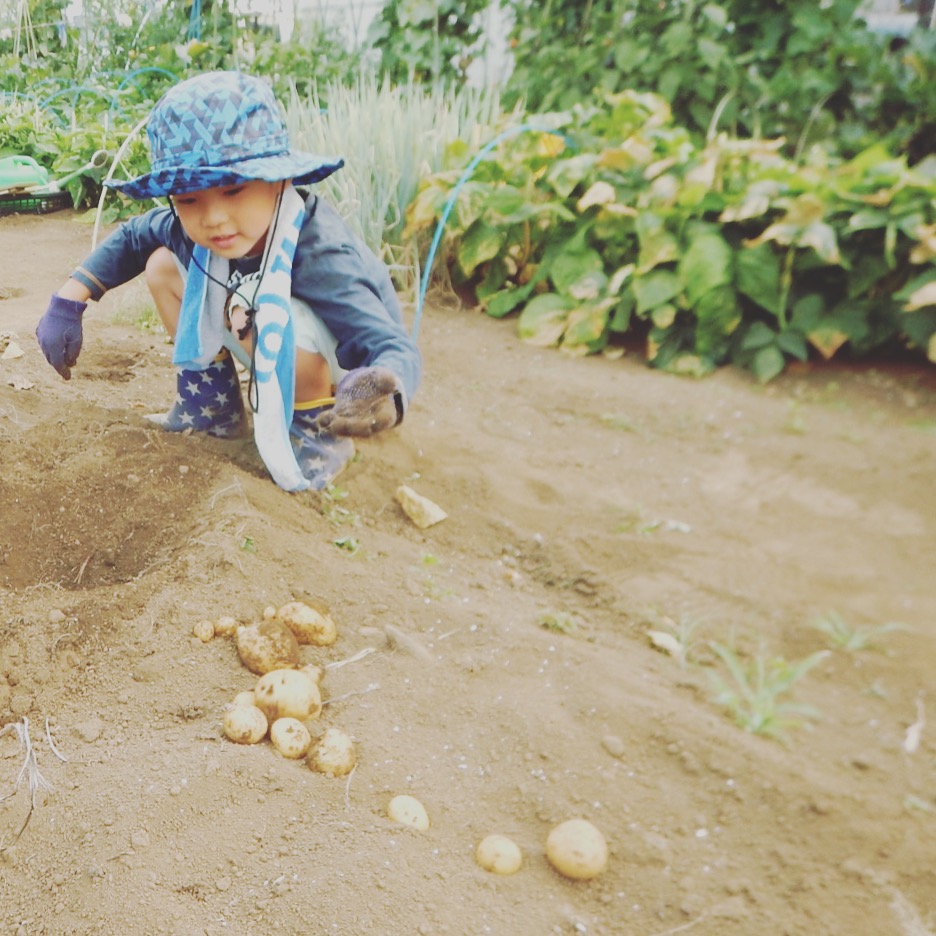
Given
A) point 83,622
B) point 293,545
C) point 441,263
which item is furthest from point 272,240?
point 441,263

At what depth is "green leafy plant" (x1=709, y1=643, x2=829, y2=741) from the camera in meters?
1.42

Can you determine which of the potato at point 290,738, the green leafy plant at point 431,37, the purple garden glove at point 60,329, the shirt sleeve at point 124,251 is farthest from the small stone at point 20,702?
the green leafy plant at point 431,37

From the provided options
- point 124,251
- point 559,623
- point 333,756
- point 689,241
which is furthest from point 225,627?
point 689,241

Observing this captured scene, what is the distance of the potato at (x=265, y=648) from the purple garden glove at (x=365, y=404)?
1.23 ft

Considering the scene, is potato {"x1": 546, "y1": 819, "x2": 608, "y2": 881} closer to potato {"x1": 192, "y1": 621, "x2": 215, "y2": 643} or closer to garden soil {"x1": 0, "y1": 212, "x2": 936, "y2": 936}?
garden soil {"x1": 0, "y1": 212, "x2": 936, "y2": 936}

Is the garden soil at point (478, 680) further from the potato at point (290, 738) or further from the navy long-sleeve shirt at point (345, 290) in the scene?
the navy long-sleeve shirt at point (345, 290)

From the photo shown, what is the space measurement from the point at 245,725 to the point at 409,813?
0.29 meters

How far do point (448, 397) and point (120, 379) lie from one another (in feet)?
3.63

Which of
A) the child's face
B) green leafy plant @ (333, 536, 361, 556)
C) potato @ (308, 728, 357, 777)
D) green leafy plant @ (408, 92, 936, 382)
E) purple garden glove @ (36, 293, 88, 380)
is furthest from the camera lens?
green leafy plant @ (408, 92, 936, 382)

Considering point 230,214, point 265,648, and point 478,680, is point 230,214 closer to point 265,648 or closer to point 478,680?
point 265,648

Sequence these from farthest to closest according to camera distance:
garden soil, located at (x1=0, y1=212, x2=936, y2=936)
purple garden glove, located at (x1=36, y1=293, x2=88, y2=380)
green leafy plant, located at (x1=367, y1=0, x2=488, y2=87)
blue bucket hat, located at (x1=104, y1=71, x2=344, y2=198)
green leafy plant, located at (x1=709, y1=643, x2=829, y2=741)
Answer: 1. green leafy plant, located at (x1=367, y1=0, x2=488, y2=87)
2. purple garden glove, located at (x1=36, y1=293, x2=88, y2=380)
3. blue bucket hat, located at (x1=104, y1=71, x2=344, y2=198)
4. green leafy plant, located at (x1=709, y1=643, x2=829, y2=741)
5. garden soil, located at (x1=0, y1=212, x2=936, y2=936)

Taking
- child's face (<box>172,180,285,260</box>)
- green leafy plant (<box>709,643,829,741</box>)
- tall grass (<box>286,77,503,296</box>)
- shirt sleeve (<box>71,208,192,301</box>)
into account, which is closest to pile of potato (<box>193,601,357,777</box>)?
green leafy plant (<box>709,643,829,741</box>)

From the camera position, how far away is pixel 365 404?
159cm

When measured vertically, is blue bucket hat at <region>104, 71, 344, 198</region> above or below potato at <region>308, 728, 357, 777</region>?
above
